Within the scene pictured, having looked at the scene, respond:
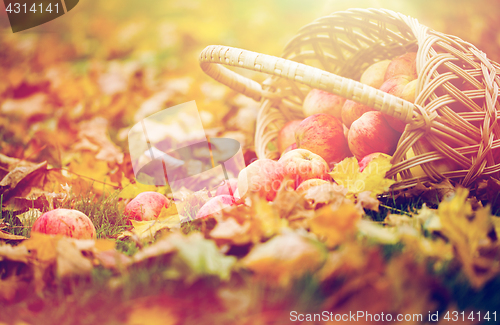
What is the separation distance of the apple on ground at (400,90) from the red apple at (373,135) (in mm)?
24

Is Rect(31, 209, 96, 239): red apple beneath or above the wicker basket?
beneath

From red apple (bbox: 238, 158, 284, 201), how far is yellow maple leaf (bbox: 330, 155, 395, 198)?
166 millimetres

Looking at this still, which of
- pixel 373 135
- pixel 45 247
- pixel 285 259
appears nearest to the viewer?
pixel 285 259

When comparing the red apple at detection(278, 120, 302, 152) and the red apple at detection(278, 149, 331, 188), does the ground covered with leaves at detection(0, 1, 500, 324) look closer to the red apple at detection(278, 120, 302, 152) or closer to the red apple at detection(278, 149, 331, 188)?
the red apple at detection(278, 149, 331, 188)

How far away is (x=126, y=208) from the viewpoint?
1108 mm

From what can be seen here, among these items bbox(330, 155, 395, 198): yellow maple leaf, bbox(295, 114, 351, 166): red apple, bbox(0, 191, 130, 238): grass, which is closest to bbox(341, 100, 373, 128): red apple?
bbox(295, 114, 351, 166): red apple

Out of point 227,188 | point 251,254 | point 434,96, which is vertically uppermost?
point 434,96

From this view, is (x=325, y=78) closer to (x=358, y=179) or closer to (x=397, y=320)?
(x=358, y=179)

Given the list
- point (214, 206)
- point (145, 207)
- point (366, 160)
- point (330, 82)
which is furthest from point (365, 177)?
point (145, 207)

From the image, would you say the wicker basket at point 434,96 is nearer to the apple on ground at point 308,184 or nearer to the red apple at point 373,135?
the red apple at point 373,135

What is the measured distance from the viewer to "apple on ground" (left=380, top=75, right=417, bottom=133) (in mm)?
1043

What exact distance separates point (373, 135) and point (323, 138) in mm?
181

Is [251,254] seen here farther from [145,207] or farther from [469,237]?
[145,207]

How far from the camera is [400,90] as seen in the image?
108 cm
